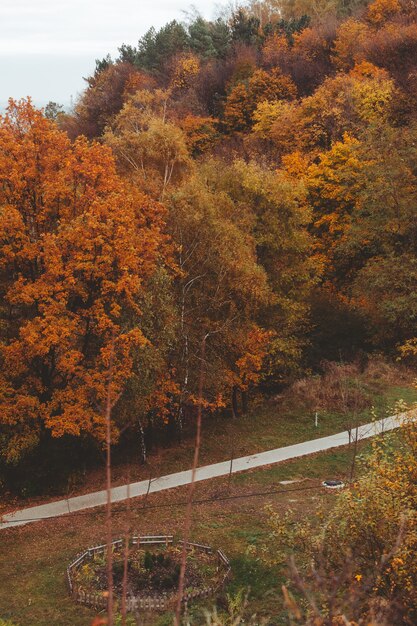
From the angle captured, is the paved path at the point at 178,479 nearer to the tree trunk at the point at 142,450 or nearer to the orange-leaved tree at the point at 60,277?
the tree trunk at the point at 142,450

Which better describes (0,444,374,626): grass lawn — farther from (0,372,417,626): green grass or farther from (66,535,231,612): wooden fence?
(66,535,231,612): wooden fence

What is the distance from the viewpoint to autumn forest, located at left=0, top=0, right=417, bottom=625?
21.8 meters

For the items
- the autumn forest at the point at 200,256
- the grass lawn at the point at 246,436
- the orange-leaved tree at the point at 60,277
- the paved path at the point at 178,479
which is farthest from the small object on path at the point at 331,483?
the orange-leaved tree at the point at 60,277

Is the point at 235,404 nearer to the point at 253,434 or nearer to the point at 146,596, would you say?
the point at 253,434

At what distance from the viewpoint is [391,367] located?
30.8 metres

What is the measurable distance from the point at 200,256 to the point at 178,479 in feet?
29.3

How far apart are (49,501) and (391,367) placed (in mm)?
16421

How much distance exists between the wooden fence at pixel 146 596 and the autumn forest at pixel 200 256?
2989 mm

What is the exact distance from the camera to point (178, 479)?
23844 mm

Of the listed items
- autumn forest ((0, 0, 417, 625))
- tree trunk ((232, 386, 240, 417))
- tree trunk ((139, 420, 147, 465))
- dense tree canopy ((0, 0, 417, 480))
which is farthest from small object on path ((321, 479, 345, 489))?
tree trunk ((232, 386, 240, 417))

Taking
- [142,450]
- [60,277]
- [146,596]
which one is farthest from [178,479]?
[146,596]

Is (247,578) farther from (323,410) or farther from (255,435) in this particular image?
(323,410)

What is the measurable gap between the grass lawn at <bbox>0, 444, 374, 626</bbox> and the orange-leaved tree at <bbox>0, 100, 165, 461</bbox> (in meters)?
3.03

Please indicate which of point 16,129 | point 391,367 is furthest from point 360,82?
point 16,129
